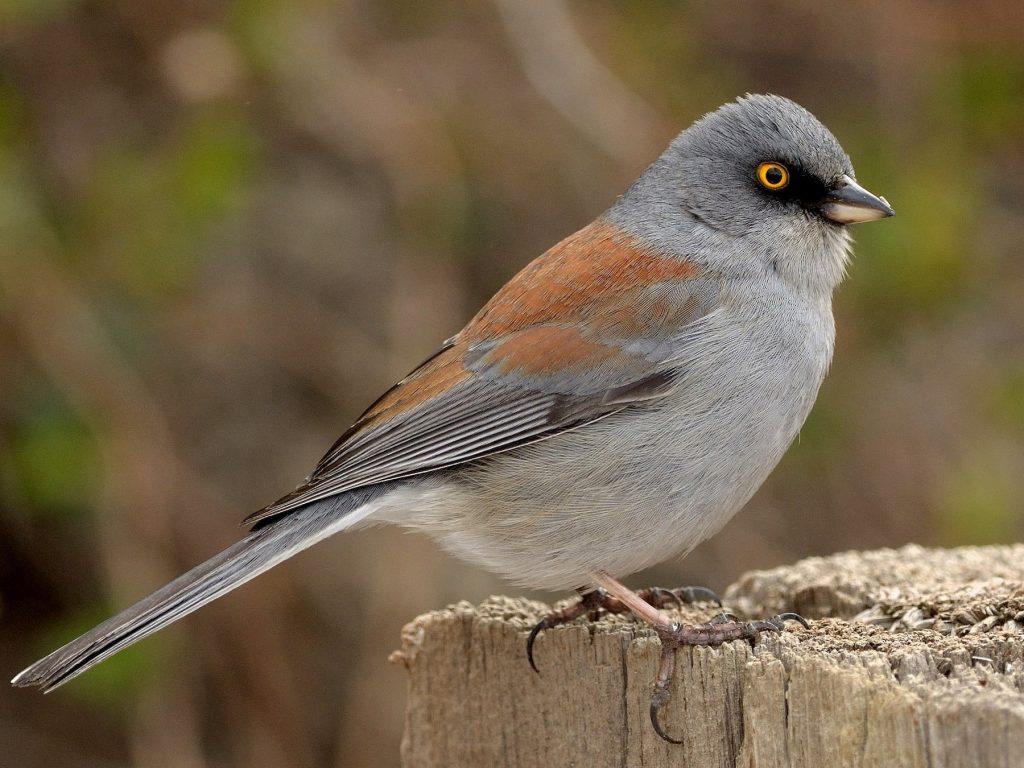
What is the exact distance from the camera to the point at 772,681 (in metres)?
2.55

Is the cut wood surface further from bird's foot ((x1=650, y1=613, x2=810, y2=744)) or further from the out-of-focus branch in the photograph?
the out-of-focus branch

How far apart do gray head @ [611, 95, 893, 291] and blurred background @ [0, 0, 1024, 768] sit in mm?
2098

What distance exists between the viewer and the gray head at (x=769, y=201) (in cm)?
386

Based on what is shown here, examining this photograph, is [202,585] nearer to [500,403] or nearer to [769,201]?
[500,403]

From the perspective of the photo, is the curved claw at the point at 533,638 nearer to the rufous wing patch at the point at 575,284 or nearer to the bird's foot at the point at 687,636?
the bird's foot at the point at 687,636

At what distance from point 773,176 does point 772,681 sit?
74.2 inches

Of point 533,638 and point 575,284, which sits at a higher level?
point 575,284

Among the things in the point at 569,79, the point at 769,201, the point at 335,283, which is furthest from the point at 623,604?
the point at 335,283

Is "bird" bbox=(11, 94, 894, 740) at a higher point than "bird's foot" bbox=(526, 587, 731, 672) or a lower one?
higher

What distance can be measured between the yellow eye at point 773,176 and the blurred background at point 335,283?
7.04 ft

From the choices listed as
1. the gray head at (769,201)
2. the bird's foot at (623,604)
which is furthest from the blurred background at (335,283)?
the bird's foot at (623,604)

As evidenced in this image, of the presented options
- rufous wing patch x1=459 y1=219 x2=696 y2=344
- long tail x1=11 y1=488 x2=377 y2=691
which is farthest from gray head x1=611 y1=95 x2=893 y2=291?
long tail x1=11 y1=488 x2=377 y2=691

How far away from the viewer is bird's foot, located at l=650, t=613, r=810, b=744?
282 centimetres

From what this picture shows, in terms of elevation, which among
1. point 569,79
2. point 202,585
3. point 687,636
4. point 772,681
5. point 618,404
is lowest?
point 772,681
